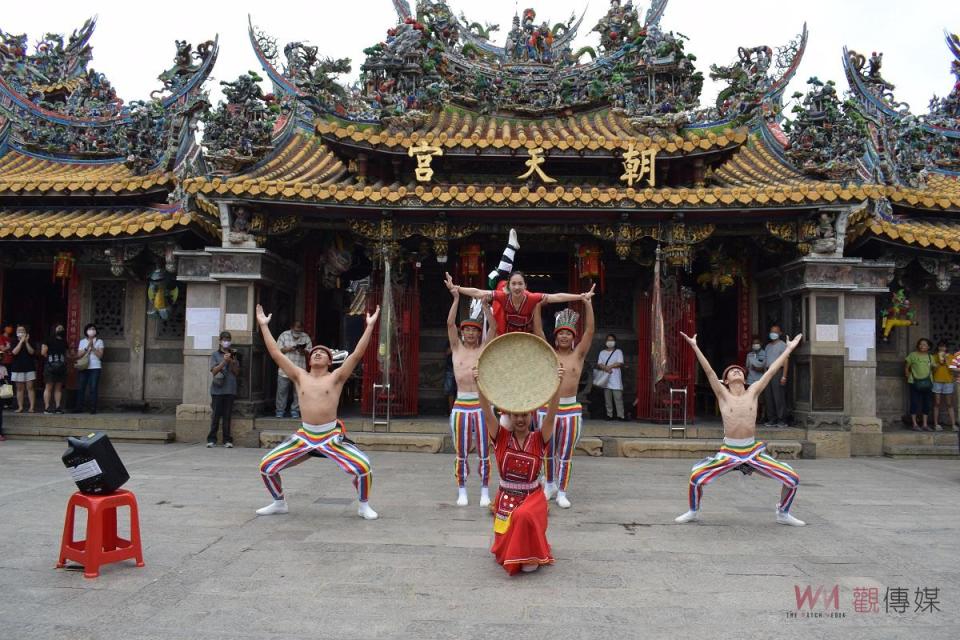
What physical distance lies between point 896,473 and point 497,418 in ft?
21.6

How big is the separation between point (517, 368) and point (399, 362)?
647 centimetres

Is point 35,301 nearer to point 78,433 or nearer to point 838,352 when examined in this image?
point 78,433

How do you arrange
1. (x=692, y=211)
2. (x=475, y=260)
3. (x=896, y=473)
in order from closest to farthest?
(x=896, y=473), (x=692, y=211), (x=475, y=260)

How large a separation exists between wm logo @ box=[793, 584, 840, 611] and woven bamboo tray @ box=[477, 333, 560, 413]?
1947 millimetres

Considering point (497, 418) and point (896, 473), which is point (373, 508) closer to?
point (497, 418)

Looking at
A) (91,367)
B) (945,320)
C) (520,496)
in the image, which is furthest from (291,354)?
(945,320)

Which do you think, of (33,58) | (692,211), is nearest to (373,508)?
(692,211)

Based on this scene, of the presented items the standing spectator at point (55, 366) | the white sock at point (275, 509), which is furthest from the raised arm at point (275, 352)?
the standing spectator at point (55, 366)

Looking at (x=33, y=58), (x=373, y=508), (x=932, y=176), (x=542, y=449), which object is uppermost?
(x=33, y=58)

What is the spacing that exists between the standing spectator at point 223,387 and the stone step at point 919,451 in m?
9.99

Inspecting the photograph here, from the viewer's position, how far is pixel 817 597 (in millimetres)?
4141

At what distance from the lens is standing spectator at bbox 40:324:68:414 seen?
11422mm

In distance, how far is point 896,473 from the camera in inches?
354

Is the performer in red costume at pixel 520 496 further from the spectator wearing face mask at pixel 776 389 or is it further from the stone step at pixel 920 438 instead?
the stone step at pixel 920 438
